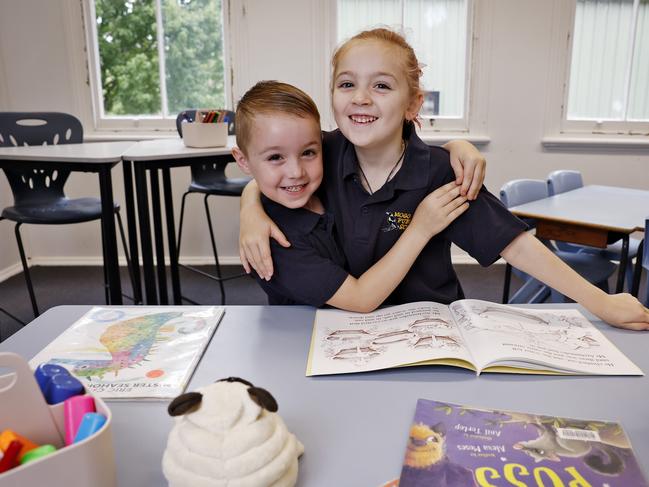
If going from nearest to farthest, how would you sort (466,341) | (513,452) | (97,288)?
(513,452)
(466,341)
(97,288)

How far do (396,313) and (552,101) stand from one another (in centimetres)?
289

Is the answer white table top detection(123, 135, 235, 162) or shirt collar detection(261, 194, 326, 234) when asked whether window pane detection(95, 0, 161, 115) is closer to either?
white table top detection(123, 135, 235, 162)

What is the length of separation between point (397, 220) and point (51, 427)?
74 centimetres

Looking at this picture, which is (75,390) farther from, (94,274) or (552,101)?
(552,101)

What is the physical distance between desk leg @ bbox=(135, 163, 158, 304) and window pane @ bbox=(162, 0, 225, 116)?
1.46 m

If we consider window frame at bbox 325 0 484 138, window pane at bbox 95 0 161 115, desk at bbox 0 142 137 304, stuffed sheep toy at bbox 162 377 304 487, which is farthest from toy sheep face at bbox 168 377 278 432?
window pane at bbox 95 0 161 115

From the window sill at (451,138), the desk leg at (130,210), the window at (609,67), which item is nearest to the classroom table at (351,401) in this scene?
the desk leg at (130,210)

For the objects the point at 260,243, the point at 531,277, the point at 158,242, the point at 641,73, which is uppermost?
the point at 641,73

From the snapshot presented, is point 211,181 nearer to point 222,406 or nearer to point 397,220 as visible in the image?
point 397,220

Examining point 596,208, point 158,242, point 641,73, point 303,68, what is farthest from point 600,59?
point 158,242

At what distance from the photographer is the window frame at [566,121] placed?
320 centimetres

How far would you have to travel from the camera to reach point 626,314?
845 mm

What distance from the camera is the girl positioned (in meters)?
0.97

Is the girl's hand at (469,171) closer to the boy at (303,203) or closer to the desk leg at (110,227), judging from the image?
the boy at (303,203)
